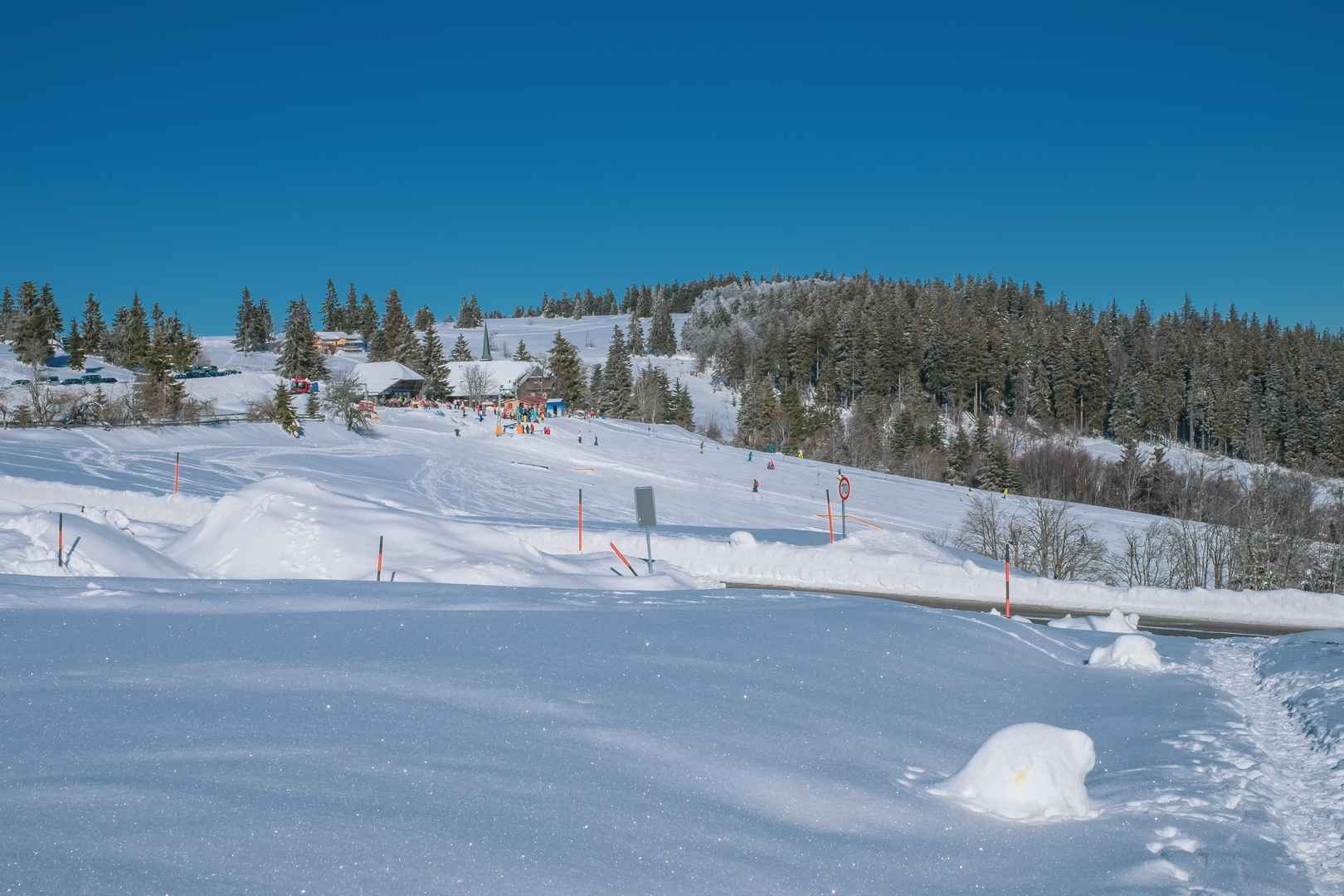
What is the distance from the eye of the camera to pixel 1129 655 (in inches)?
467

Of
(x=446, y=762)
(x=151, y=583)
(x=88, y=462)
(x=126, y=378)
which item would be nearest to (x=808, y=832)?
(x=446, y=762)

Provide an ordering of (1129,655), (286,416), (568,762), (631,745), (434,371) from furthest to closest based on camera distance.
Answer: (434,371)
(286,416)
(1129,655)
(631,745)
(568,762)

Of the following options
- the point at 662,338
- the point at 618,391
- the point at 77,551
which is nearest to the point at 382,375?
the point at 618,391

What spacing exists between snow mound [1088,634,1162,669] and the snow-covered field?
0.05m

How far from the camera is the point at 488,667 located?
7570 mm

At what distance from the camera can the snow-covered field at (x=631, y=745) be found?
14.2ft

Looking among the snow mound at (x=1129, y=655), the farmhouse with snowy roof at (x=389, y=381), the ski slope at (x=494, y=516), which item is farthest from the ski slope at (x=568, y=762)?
the farmhouse with snowy roof at (x=389, y=381)

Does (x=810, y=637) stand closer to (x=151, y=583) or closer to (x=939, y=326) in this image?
(x=151, y=583)

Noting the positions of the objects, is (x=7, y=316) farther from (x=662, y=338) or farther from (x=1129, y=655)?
(x=1129, y=655)

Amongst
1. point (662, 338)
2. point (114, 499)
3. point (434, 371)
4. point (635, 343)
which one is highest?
point (662, 338)

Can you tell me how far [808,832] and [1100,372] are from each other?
395 ft

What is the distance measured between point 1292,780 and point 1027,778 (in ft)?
8.85

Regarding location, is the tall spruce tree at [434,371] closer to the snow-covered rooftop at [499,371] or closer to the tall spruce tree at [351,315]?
the snow-covered rooftop at [499,371]

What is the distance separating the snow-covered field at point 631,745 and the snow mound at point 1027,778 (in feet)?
0.08
